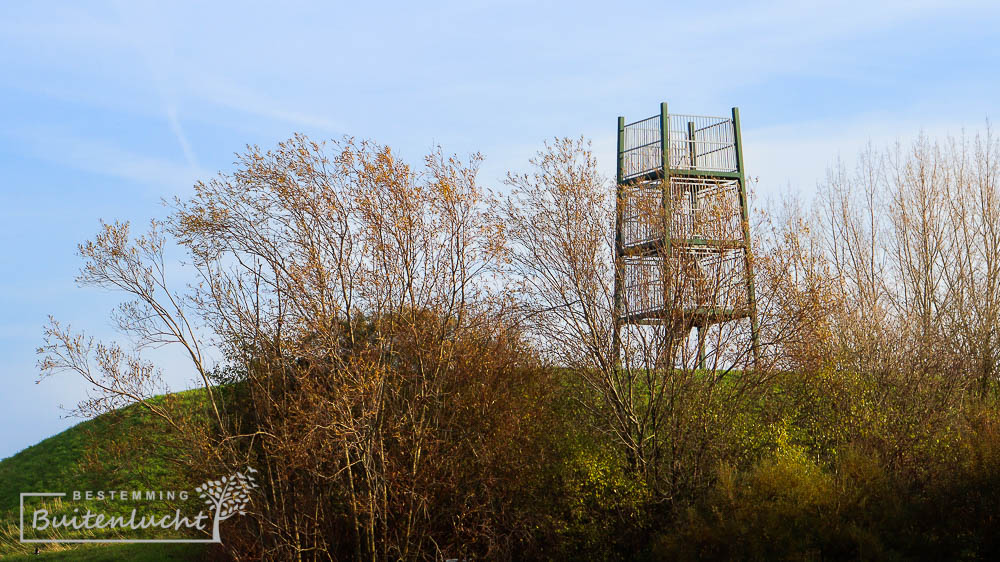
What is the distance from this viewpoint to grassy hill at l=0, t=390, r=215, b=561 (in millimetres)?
11844

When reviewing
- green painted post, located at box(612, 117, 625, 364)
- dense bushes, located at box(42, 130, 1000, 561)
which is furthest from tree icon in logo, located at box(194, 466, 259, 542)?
green painted post, located at box(612, 117, 625, 364)

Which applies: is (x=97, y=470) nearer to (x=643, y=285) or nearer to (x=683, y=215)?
(x=643, y=285)

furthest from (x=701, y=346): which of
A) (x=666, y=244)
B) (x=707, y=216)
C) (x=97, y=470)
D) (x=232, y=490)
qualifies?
(x=97, y=470)

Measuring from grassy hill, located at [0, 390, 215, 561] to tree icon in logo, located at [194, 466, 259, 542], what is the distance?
0.51 m

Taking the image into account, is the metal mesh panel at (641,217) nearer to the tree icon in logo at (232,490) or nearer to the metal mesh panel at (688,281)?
the metal mesh panel at (688,281)

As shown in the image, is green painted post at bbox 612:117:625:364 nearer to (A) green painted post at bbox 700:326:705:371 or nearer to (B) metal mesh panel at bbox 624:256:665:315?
(B) metal mesh panel at bbox 624:256:665:315

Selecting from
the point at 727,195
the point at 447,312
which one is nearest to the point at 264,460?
the point at 447,312

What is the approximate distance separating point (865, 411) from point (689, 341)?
302 cm

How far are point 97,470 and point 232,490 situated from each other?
185 centimetres

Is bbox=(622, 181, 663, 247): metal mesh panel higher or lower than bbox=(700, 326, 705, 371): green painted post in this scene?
higher

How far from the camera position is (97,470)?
11.4 metres

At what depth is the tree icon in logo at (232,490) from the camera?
12148 millimetres

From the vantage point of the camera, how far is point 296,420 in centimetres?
1158

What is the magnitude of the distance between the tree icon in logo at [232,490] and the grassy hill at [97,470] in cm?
51
